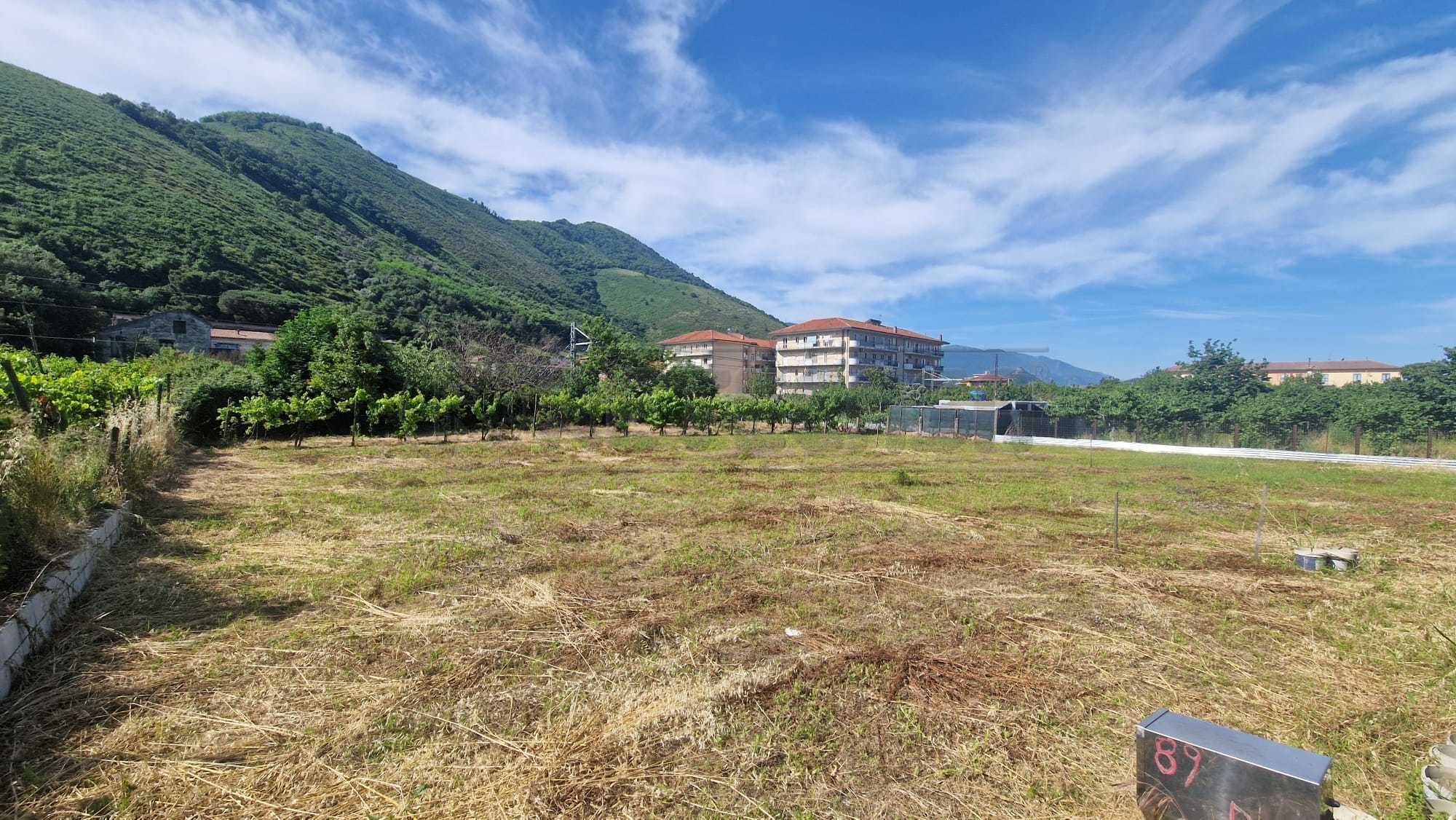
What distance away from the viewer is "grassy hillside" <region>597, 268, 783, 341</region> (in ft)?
326

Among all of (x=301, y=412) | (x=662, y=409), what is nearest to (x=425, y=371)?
(x=301, y=412)

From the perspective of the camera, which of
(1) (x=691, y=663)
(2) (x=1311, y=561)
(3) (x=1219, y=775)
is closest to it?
(3) (x=1219, y=775)

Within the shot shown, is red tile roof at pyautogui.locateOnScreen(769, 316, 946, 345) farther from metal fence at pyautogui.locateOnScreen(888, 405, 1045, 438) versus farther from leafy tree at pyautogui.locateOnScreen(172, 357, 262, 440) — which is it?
leafy tree at pyautogui.locateOnScreen(172, 357, 262, 440)

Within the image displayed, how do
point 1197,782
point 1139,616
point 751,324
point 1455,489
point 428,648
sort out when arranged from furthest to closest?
point 751,324 → point 1455,489 → point 1139,616 → point 428,648 → point 1197,782

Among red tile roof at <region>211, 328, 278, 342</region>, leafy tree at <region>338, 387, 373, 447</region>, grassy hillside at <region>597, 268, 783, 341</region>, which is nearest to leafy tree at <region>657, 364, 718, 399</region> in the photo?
leafy tree at <region>338, 387, 373, 447</region>

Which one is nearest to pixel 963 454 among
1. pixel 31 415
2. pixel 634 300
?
pixel 31 415

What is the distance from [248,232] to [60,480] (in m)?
66.6

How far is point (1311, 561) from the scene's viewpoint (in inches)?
252

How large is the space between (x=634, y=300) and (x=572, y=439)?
9484cm

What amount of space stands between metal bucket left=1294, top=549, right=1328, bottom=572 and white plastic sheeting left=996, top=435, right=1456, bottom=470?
62.1 ft

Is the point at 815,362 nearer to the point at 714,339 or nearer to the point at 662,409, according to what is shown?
the point at 714,339

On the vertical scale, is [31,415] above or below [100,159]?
below

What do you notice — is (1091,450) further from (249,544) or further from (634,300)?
(634,300)

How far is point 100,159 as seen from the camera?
5112 cm
